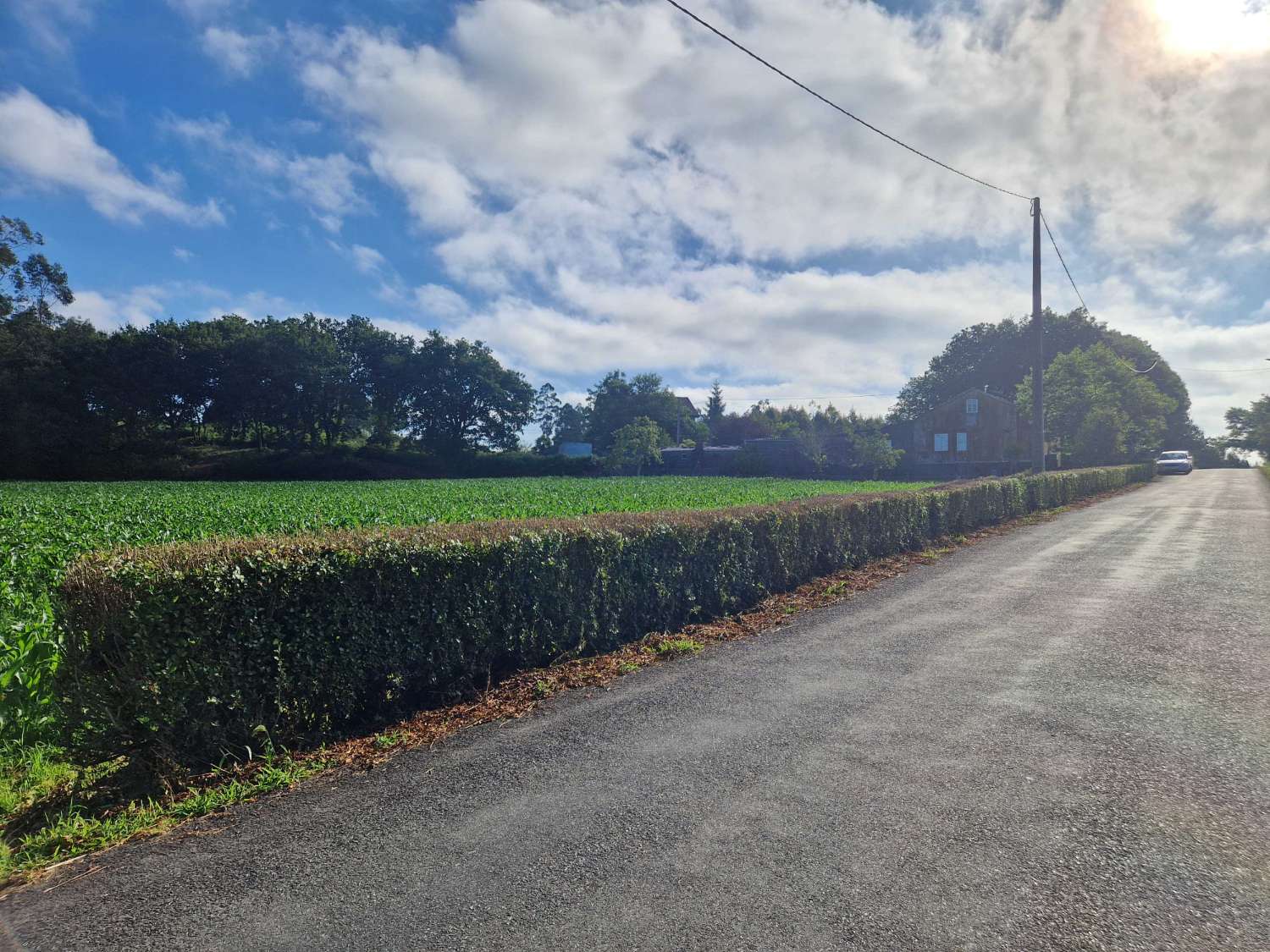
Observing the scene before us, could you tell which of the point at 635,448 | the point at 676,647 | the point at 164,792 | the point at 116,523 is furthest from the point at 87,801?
the point at 635,448

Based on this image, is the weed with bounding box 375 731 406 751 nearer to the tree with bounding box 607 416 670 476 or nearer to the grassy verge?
the grassy verge

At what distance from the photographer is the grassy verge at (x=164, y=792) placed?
353 centimetres

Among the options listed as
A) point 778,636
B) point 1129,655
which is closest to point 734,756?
point 778,636

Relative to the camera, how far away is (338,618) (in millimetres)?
4789

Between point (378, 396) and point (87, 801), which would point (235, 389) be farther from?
point (87, 801)

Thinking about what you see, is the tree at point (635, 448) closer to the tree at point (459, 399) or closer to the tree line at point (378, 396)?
the tree line at point (378, 396)

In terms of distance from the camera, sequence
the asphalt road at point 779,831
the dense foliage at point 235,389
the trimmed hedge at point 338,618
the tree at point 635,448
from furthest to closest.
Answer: the tree at point 635,448 → the dense foliage at point 235,389 → the trimmed hedge at point 338,618 → the asphalt road at point 779,831

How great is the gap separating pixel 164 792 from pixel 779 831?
3625mm

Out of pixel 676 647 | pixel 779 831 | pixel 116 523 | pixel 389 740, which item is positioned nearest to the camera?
pixel 779 831

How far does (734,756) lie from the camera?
14.1 ft

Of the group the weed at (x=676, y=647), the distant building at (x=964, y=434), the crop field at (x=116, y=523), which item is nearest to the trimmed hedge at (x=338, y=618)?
the weed at (x=676, y=647)

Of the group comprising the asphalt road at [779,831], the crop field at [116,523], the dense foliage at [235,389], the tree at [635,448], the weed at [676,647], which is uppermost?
the dense foliage at [235,389]

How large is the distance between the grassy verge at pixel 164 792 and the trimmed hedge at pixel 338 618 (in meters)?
0.20

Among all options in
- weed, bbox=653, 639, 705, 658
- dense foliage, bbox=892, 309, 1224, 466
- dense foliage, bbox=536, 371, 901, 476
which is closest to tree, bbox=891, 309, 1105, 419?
dense foliage, bbox=892, 309, 1224, 466
